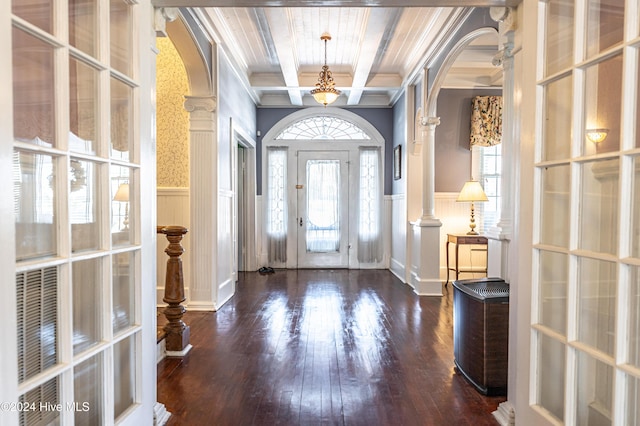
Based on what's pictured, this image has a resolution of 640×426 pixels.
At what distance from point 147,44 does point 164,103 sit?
303cm

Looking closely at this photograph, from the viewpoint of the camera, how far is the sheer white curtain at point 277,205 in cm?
752

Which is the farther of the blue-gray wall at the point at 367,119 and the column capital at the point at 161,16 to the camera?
the blue-gray wall at the point at 367,119

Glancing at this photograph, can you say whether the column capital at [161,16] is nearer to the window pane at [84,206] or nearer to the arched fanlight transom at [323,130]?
the window pane at [84,206]

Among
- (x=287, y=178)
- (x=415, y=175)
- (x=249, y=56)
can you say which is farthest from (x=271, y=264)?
(x=249, y=56)

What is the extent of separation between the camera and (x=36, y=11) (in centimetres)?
123

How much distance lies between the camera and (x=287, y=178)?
7.56 m

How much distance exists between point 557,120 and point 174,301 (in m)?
2.74

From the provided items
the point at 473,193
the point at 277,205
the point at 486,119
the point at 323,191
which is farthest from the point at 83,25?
the point at 323,191

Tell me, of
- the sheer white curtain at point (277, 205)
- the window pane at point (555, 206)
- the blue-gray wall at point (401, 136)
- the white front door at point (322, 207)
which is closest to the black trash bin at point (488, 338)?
the window pane at point (555, 206)

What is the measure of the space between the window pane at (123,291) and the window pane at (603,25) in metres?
1.91

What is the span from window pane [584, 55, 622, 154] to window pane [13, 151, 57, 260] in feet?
5.90

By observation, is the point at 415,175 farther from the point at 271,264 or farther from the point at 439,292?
the point at 271,264

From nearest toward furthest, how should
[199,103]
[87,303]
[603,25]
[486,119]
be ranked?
[603,25] → [87,303] → [199,103] → [486,119]

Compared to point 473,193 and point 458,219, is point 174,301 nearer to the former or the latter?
point 473,193
